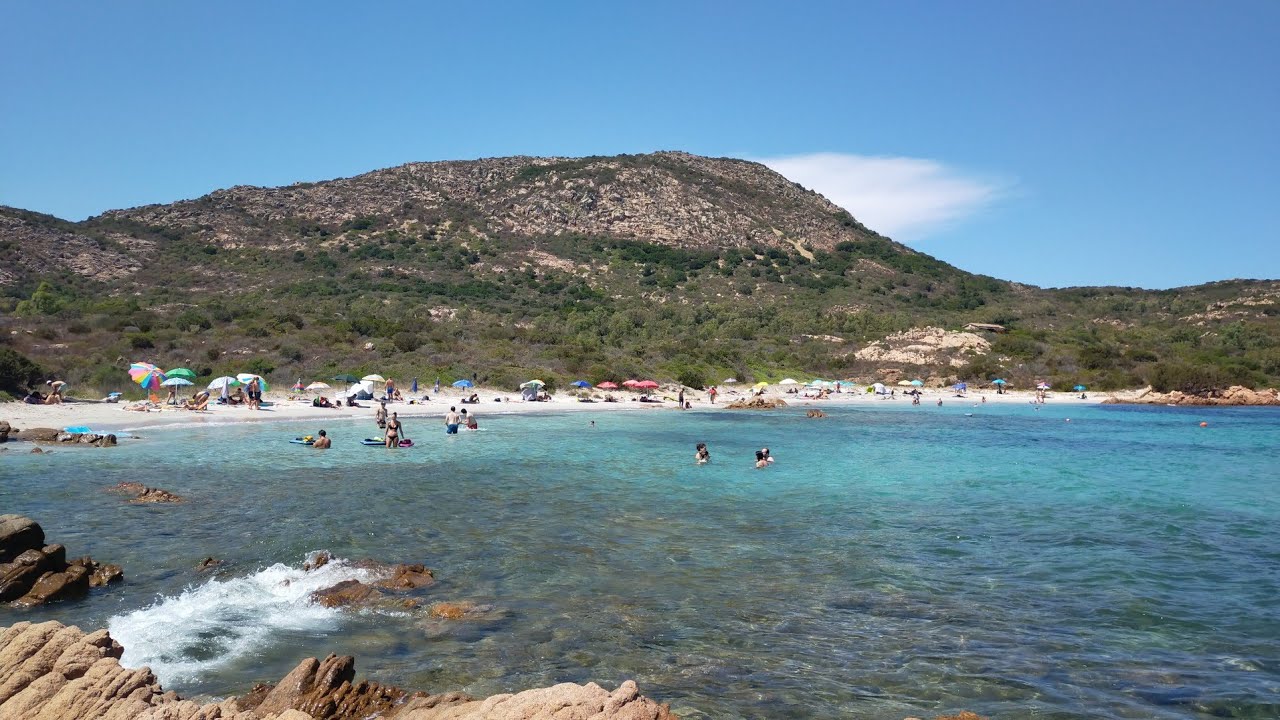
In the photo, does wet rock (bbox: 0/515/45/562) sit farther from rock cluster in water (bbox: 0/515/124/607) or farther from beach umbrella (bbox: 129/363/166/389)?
beach umbrella (bbox: 129/363/166/389)

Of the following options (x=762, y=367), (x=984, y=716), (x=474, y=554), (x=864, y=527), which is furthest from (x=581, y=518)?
(x=762, y=367)

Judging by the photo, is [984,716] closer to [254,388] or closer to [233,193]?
[254,388]

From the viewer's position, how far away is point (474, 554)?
464 inches

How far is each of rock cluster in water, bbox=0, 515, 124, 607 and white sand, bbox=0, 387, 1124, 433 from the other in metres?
20.2

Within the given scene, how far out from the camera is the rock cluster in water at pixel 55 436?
23.3 meters

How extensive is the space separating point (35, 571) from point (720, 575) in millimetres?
8565

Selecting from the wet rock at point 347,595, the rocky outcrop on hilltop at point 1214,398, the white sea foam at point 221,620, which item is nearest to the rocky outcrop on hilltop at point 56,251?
the white sea foam at point 221,620

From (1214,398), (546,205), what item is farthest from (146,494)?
(546,205)

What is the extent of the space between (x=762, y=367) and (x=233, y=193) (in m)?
82.5

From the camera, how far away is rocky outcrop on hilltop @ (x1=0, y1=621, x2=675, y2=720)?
4770 mm

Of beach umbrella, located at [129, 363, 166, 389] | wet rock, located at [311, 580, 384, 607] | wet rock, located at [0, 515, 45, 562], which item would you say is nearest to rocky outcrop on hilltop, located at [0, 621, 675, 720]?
wet rock, located at [311, 580, 384, 607]

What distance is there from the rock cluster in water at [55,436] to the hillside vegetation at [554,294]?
1109 centimetres

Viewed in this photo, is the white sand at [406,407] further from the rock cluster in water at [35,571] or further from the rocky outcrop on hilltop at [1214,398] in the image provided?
the rock cluster in water at [35,571]

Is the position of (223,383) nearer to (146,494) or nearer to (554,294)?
(146,494)
